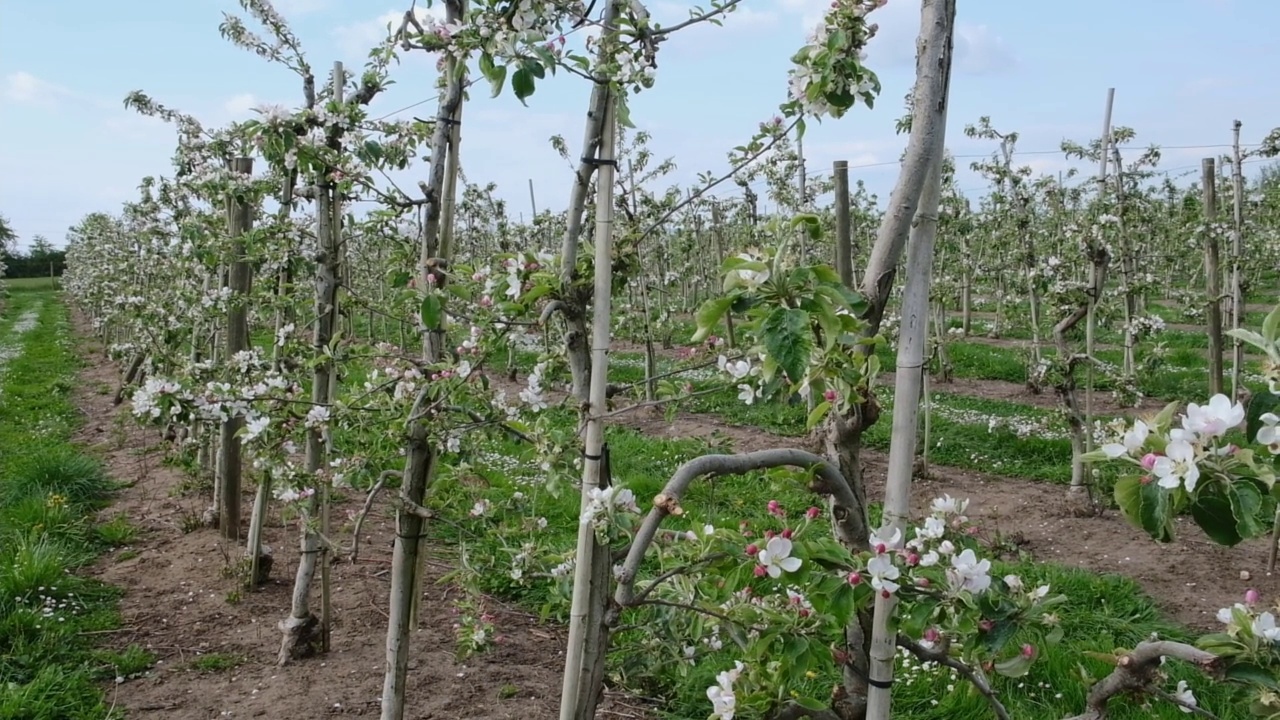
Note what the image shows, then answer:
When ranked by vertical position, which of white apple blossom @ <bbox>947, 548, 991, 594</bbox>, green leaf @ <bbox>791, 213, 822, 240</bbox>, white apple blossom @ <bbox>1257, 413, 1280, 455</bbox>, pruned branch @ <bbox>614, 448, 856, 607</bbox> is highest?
green leaf @ <bbox>791, 213, 822, 240</bbox>

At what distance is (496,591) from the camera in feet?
15.1

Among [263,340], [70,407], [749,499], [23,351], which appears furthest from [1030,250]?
[23,351]

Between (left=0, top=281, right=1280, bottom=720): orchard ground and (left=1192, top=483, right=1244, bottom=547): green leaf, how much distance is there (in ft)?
2.63

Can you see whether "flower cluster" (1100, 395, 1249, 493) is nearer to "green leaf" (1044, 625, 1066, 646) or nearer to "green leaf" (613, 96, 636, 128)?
"green leaf" (1044, 625, 1066, 646)

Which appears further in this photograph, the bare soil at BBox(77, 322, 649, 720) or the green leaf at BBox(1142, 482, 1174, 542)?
the bare soil at BBox(77, 322, 649, 720)

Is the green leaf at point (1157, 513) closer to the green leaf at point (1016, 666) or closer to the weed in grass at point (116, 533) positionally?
the green leaf at point (1016, 666)

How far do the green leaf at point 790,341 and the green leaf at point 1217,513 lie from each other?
0.49 m

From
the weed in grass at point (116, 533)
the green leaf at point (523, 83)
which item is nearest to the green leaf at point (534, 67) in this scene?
the green leaf at point (523, 83)

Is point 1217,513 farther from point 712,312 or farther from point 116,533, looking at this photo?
point 116,533

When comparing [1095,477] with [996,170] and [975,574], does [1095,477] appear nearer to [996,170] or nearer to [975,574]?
[996,170]

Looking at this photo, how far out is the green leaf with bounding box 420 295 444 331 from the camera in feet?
6.82

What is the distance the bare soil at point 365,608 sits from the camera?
3.42 meters

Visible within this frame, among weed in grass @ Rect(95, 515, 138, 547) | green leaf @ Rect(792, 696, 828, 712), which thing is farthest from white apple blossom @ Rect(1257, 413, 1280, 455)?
weed in grass @ Rect(95, 515, 138, 547)

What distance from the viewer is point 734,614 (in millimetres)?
1704
